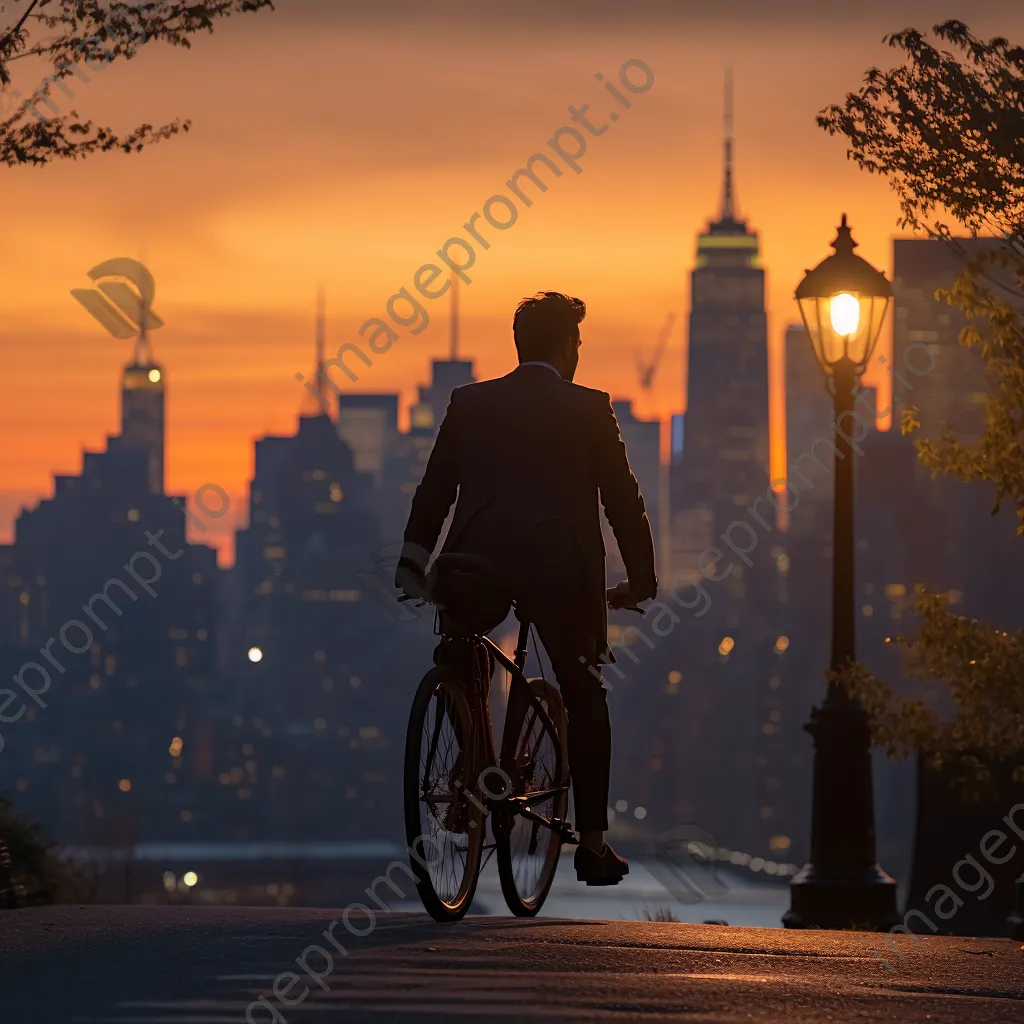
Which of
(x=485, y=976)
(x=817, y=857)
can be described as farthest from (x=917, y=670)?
(x=485, y=976)

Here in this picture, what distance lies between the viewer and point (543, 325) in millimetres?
7574

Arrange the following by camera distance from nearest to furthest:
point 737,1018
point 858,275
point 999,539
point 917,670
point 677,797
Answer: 1. point 737,1018
2. point 917,670
3. point 858,275
4. point 999,539
5. point 677,797

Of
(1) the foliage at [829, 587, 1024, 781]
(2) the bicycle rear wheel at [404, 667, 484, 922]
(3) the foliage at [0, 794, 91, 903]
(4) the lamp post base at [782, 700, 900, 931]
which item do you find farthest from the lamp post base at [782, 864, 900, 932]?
(2) the bicycle rear wheel at [404, 667, 484, 922]

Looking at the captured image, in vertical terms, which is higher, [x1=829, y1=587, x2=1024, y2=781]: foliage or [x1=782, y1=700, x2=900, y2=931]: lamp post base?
[x1=829, y1=587, x2=1024, y2=781]: foliage

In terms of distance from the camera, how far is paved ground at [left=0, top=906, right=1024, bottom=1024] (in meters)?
5.53

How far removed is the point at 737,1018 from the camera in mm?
5434

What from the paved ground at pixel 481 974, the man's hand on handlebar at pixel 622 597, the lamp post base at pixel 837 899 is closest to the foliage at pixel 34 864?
the lamp post base at pixel 837 899

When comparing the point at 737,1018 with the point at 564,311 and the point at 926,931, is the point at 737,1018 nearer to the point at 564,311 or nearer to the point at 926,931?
the point at 564,311

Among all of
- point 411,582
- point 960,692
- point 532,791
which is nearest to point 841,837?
point 960,692

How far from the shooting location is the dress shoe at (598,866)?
7.36 m

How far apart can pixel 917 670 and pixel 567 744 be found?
4257 millimetres

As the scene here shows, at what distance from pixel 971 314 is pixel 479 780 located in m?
5.15

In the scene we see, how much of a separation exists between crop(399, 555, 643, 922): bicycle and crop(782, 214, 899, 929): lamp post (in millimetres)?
4044

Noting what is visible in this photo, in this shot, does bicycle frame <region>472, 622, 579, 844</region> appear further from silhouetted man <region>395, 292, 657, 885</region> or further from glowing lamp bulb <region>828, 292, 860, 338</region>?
glowing lamp bulb <region>828, 292, 860, 338</region>
